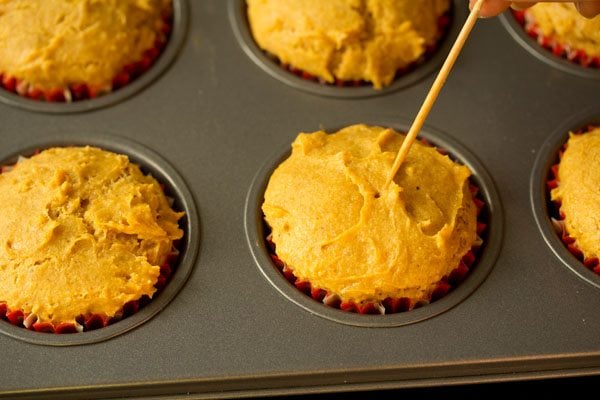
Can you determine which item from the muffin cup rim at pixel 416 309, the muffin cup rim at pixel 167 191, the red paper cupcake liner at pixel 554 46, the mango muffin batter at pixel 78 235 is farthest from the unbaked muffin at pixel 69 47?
the red paper cupcake liner at pixel 554 46

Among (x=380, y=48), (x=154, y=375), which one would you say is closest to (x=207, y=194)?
(x=154, y=375)

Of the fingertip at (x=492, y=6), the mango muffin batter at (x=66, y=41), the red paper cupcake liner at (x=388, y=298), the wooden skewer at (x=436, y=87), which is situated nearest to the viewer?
the wooden skewer at (x=436, y=87)

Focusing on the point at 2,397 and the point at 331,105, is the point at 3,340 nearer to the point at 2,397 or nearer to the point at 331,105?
the point at 2,397

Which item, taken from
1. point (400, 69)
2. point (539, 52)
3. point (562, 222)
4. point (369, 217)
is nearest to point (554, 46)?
point (539, 52)

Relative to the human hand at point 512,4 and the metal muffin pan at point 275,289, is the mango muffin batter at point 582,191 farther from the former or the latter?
the human hand at point 512,4

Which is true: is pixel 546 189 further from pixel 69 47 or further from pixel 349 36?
pixel 69 47

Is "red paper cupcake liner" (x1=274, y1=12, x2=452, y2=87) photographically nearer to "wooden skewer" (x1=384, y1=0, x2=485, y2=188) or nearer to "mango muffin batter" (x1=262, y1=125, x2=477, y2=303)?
"mango muffin batter" (x1=262, y1=125, x2=477, y2=303)
